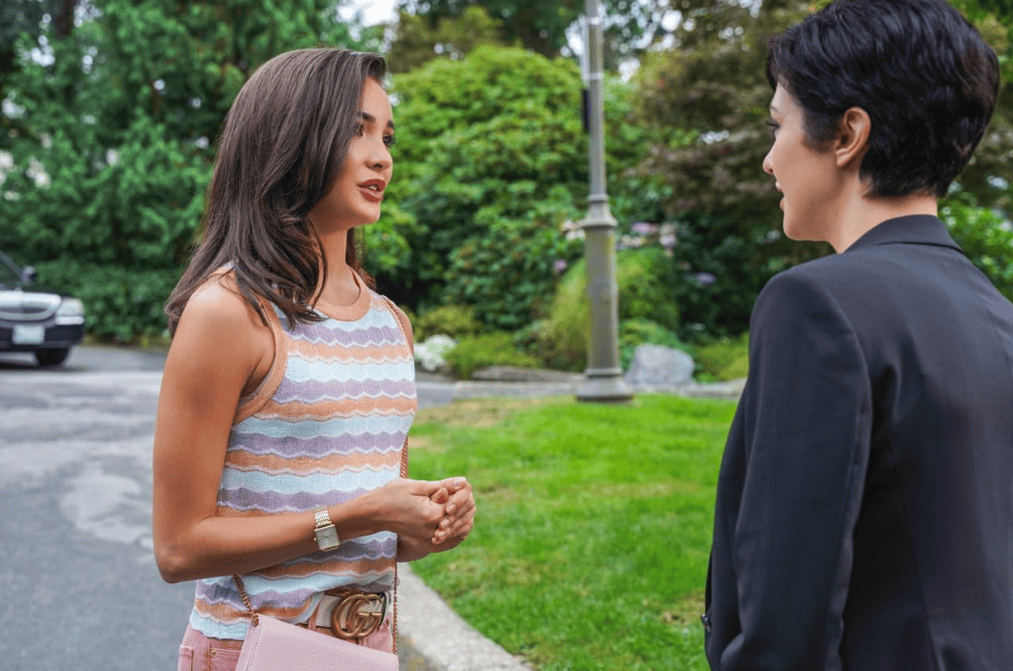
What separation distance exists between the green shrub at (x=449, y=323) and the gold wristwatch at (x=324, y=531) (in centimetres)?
1339

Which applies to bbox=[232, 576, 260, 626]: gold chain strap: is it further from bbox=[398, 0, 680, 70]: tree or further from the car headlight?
bbox=[398, 0, 680, 70]: tree

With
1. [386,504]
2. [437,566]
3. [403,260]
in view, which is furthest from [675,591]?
[403,260]

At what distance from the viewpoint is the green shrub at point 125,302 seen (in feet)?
63.4

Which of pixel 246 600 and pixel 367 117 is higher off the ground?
pixel 367 117

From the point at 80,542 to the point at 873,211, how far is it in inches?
203

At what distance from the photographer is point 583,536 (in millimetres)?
4617

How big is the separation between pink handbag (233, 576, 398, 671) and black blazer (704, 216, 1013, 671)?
0.65m

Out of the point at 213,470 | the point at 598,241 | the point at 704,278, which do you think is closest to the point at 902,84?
the point at 213,470

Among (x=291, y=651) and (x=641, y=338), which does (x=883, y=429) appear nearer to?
(x=291, y=651)

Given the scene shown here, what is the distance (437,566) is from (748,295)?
11177 millimetres

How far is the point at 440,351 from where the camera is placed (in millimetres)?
14250

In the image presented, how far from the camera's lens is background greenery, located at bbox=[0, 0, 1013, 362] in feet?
42.5

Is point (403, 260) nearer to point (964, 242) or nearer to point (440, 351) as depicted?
point (440, 351)

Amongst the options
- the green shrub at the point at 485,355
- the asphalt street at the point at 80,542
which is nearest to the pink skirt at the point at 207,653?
the asphalt street at the point at 80,542
